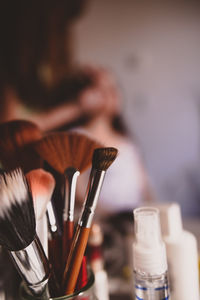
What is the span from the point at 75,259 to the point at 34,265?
0.13 feet

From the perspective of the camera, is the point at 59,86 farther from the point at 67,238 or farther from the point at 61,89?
the point at 67,238

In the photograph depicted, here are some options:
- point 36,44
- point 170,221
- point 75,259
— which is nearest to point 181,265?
point 170,221

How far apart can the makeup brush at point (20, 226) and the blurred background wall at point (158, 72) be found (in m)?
0.58

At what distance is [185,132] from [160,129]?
61 millimetres

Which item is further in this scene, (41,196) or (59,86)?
(59,86)

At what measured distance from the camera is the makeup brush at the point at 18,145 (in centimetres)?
37

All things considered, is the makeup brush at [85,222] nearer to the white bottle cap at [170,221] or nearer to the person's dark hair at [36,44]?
the white bottle cap at [170,221]

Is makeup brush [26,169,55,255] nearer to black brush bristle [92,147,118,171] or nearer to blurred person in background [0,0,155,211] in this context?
black brush bristle [92,147,118,171]

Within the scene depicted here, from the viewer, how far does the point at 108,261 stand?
0.67 meters

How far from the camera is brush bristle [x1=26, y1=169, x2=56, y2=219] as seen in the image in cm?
33

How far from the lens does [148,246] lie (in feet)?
1.18

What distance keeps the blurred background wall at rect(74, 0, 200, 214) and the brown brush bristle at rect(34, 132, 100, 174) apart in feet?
1.62

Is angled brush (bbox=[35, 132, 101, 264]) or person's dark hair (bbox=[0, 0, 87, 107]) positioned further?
person's dark hair (bbox=[0, 0, 87, 107])

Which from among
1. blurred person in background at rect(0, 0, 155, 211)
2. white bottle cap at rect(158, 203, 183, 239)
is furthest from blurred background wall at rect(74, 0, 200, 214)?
white bottle cap at rect(158, 203, 183, 239)
